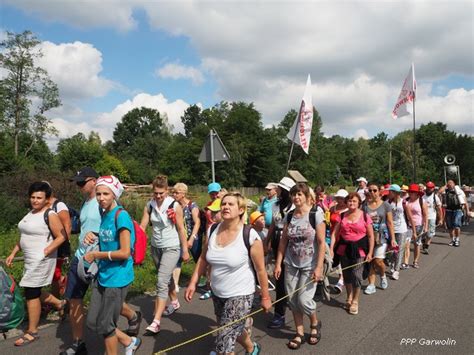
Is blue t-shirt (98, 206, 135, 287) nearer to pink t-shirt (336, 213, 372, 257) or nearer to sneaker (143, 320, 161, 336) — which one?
sneaker (143, 320, 161, 336)

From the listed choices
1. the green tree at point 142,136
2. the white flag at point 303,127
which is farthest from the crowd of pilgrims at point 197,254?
the green tree at point 142,136

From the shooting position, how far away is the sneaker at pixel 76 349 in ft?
12.5

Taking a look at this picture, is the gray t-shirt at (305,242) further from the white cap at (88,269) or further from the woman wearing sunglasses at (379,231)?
the woman wearing sunglasses at (379,231)

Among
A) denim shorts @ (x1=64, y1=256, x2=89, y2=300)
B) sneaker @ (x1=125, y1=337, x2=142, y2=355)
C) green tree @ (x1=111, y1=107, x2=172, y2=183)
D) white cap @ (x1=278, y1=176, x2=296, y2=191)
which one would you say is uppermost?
green tree @ (x1=111, y1=107, x2=172, y2=183)

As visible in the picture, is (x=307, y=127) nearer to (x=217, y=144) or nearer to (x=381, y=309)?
(x=217, y=144)

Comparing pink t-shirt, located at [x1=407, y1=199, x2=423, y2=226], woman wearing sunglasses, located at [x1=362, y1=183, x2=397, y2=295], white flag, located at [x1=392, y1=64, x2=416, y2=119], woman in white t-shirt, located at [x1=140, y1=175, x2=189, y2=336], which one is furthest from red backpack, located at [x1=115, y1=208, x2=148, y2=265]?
white flag, located at [x1=392, y1=64, x2=416, y2=119]

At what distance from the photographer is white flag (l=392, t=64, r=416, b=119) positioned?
55.4 feet

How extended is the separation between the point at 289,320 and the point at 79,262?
2742 mm

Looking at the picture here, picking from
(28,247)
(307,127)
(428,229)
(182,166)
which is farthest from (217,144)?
(182,166)

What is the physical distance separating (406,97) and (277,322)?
15189 mm

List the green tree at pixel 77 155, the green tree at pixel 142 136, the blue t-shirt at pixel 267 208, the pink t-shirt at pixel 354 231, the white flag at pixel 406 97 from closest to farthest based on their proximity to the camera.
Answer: the pink t-shirt at pixel 354 231 → the blue t-shirt at pixel 267 208 → the white flag at pixel 406 97 → the green tree at pixel 77 155 → the green tree at pixel 142 136

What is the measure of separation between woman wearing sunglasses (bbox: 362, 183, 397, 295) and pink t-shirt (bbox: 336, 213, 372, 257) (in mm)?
930

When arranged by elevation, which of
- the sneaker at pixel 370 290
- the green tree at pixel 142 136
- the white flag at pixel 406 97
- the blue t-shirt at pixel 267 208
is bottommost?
the sneaker at pixel 370 290

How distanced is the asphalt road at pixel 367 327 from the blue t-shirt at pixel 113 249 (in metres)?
1.13
